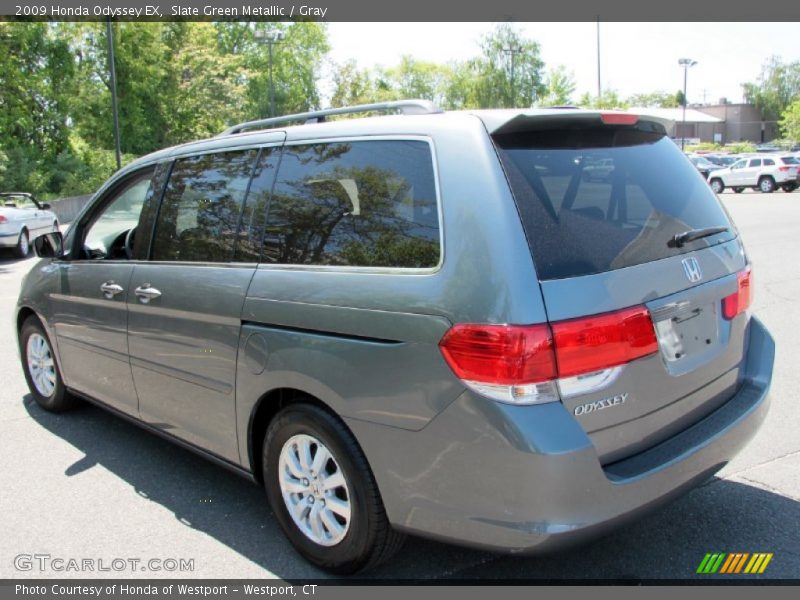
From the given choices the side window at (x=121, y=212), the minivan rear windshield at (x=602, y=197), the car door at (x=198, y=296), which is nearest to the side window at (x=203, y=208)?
the car door at (x=198, y=296)

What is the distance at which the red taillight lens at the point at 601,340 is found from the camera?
2.31 metres

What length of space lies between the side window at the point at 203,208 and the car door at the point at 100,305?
0.21m

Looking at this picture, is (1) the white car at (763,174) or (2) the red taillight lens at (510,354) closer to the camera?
(2) the red taillight lens at (510,354)

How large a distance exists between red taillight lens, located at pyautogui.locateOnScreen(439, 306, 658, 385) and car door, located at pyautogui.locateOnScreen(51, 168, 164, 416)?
232cm

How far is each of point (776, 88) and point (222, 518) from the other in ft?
409

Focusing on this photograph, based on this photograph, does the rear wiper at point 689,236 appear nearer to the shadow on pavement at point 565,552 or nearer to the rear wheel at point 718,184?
the shadow on pavement at point 565,552

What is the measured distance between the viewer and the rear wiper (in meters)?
2.81

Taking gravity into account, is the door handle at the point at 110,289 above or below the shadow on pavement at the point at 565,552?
above

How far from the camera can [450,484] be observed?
2424mm

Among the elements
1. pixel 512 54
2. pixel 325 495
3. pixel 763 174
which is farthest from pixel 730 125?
pixel 325 495

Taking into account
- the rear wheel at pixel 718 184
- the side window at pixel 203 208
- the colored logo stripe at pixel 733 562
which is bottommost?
the rear wheel at pixel 718 184

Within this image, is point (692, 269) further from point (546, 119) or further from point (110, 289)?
point (110, 289)

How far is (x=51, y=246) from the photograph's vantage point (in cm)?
468

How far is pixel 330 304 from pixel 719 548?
79.1 inches
